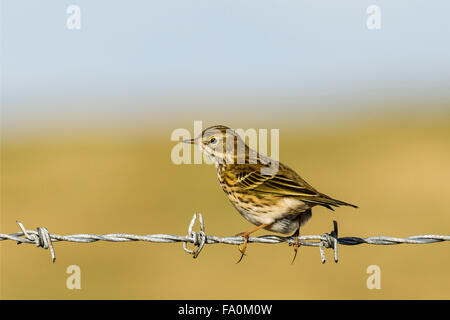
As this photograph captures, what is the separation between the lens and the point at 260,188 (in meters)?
8.23

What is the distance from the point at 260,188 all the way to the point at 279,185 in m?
0.30

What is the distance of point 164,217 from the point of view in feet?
72.9

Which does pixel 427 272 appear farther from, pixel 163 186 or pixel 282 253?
pixel 163 186

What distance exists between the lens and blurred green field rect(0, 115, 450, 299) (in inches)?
642

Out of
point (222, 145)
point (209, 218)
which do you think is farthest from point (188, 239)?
point (209, 218)

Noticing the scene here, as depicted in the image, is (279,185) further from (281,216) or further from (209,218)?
(209,218)

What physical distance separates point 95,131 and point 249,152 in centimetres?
3868

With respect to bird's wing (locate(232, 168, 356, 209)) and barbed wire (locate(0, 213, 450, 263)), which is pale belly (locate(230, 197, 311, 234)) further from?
barbed wire (locate(0, 213, 450, 263))

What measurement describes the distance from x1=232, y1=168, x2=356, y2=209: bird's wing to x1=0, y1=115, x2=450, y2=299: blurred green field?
7018 mm

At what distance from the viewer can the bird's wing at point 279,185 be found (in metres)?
7.52

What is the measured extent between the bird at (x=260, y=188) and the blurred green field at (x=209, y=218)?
21.9ft

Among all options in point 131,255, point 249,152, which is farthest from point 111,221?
point 249,152

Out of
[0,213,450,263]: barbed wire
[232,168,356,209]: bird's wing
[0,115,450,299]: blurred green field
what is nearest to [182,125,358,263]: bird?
[232,168,356,209]: bird's wing

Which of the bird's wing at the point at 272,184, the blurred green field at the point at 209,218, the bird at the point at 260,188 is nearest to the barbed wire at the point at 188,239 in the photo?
the bird at the point at 260,188
